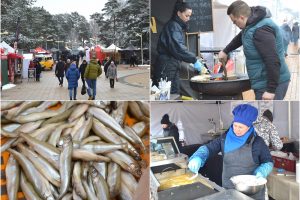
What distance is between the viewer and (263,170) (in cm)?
227

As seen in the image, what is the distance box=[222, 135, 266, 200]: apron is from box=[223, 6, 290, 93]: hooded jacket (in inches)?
15.6

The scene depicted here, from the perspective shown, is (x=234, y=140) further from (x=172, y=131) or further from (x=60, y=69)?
(x=60, y=69)

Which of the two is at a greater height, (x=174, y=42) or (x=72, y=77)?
(x=174, y=42)

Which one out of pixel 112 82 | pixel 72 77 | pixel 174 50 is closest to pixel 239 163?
pixel 174 50

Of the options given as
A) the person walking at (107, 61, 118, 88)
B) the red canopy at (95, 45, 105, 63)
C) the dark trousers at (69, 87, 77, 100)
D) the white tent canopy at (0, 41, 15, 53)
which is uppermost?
the white tent canopy at (0, 41, 15, 53)

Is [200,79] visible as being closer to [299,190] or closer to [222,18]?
[222,18]

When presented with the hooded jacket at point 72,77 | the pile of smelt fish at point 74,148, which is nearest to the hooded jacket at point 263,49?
the pile of smelt fish at point 74,148

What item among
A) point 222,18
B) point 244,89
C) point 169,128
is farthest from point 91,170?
point 222,18

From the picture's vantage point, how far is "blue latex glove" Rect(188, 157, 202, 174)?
2301mm

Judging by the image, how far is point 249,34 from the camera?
2.24m

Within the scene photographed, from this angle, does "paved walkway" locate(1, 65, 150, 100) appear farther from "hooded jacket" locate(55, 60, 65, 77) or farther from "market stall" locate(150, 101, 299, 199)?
"market stall" locate(150, 101, 299, 199)

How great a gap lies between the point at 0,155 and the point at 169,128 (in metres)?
1.14

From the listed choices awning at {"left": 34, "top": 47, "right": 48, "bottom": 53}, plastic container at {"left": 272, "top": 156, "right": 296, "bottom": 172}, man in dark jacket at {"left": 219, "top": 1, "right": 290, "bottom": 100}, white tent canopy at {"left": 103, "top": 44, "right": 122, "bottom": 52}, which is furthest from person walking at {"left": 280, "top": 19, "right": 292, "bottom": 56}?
awning at {"left": 34, "top": 47, "right": 48, "bottom": 53}

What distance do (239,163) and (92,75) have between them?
1.13 meters
